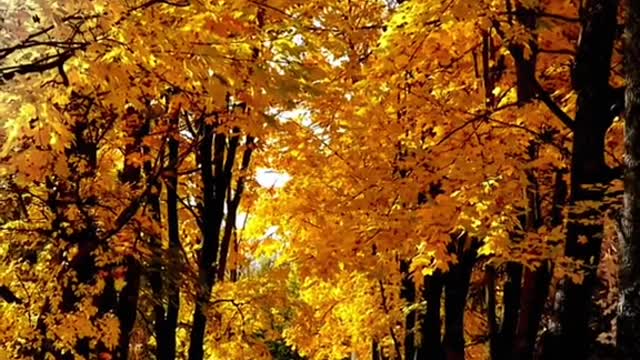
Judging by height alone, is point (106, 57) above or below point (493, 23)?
below

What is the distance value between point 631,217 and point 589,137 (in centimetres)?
175

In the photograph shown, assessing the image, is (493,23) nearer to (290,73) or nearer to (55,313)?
(290,73)

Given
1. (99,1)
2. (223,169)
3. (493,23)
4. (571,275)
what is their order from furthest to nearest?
(223,169) → (493,23) → (571,275) → (99,1)

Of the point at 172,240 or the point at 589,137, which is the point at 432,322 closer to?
the point at 172,240

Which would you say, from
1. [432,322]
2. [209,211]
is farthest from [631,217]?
[432,322]

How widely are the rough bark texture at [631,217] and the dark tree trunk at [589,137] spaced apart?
131cm

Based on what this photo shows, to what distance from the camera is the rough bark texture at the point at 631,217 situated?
567 cm

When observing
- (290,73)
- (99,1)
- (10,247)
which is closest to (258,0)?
(290,73)

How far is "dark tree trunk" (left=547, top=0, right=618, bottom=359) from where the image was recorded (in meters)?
7.28

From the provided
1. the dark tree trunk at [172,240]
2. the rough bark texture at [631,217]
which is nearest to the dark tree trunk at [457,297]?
the dark tree trunk at [172,240]

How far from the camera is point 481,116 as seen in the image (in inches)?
348

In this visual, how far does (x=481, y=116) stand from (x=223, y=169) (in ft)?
16.8

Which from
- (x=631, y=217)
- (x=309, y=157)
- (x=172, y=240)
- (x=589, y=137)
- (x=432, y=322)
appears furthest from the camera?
(x=432, y=322)

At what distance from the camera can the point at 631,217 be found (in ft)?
19.0
